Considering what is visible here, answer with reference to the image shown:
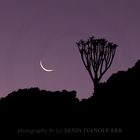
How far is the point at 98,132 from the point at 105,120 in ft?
7.10

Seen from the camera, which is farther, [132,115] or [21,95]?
[21,95]

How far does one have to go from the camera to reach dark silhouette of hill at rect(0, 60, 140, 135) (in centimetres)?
2041

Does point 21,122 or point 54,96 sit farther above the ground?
point 54,96

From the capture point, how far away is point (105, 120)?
20375mm

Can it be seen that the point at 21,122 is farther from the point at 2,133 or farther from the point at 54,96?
the point at 54,96

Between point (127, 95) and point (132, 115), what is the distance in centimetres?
184

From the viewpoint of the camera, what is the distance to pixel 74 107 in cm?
2381

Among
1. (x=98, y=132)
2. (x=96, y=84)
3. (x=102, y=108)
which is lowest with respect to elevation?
(x=98, y=132)

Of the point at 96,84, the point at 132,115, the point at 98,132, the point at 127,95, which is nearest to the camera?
the point at 98,132

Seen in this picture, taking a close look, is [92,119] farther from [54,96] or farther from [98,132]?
[54,96]

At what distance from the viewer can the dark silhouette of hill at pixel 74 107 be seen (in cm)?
2041

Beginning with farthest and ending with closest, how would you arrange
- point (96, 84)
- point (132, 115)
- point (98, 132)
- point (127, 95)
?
point (96, 84)
point (127, 95)
point (132, 115)
point (98, 132)

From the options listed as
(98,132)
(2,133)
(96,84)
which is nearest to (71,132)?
(98,132)

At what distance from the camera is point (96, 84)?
82.0 feet
